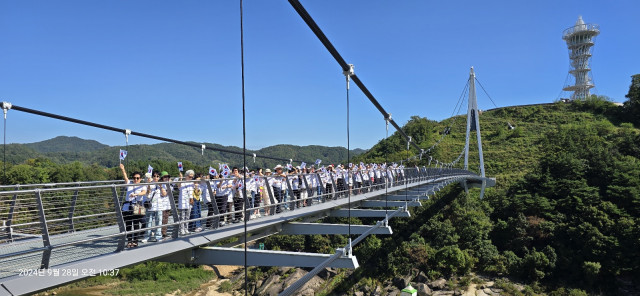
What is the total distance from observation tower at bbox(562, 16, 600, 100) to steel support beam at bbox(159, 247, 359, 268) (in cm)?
7872

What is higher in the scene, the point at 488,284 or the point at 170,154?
the point at 170,154

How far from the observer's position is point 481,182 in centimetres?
3794

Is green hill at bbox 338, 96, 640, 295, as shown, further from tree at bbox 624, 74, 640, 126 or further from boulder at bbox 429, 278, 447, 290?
tree at bbox 624, 74, 640, 126

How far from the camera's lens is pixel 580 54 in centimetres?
7144

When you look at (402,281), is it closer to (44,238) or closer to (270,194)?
(270,194)

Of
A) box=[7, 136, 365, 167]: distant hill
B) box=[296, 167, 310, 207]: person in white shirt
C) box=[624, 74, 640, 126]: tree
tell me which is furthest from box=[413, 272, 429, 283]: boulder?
box=[7, 136, 365, 167]: distant hill

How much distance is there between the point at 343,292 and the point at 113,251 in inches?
862

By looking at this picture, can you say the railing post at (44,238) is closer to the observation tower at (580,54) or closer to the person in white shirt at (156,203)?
the person in white shirt at (156,203)

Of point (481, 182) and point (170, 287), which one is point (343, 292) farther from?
point (481, 182)

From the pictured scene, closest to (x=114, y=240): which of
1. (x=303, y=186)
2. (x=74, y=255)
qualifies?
(x=74, y=255)

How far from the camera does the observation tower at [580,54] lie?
70188mm

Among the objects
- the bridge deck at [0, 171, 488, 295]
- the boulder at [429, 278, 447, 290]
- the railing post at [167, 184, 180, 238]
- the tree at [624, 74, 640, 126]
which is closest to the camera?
the bridge deck at [0, 171, 488, 295]

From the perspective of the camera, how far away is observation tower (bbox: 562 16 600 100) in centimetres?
7019

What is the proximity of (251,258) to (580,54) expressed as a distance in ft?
265
